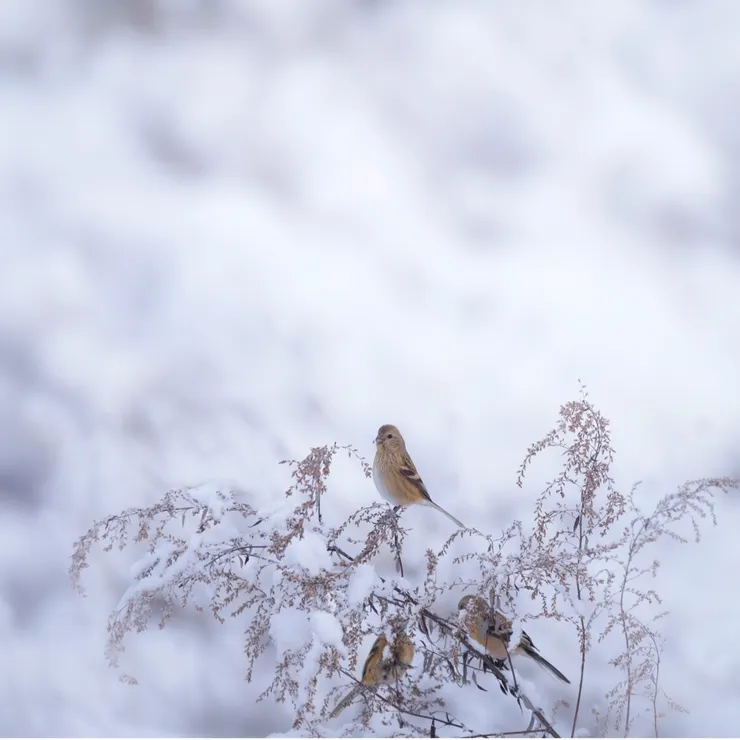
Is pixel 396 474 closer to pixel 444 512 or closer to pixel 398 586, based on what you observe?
pixel 444 512

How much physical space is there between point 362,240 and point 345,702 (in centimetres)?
86

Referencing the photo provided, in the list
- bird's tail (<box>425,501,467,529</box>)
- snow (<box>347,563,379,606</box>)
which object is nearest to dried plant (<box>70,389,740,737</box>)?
snow (<box>347,563,379,606</box>)

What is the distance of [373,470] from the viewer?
1.13m

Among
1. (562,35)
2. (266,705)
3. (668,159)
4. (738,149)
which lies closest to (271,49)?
(562,35)

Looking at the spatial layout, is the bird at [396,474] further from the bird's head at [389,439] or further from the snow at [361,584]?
the snow at [361,584]

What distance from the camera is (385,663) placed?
89cm

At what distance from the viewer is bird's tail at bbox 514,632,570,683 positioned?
920mm

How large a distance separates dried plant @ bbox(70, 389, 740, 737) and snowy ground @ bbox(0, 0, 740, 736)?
7.3 inches

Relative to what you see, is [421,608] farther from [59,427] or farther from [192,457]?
[59,427]

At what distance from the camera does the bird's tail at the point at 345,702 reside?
2.73 ft

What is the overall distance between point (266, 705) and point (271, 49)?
1199mm

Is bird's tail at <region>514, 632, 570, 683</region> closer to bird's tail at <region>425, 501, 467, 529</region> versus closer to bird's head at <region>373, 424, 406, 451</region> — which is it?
bird's tail at <region>425, 501, 467, 529</region>

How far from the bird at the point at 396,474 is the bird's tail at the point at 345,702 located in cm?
33

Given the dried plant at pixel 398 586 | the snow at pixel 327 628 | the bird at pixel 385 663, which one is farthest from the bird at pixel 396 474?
the snow at pixel 327 628
